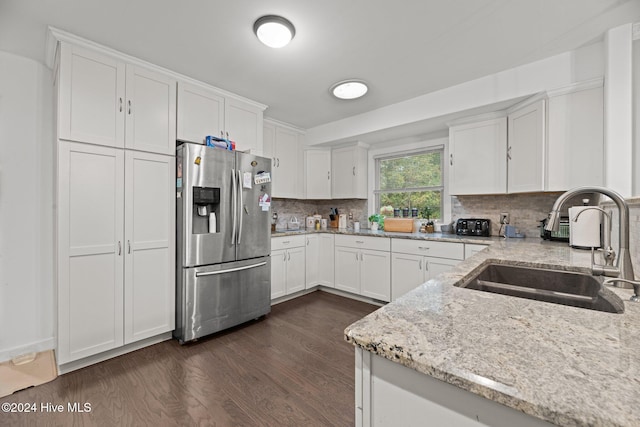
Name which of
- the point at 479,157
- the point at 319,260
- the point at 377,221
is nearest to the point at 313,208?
the point at 319,260

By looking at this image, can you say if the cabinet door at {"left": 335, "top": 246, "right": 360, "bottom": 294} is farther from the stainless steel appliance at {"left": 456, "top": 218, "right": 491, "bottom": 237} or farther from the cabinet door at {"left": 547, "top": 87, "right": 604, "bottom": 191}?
the cabinet door at {"left": 547, "top": 87, "right": 604, "bottom": 191}

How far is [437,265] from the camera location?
9.16ft

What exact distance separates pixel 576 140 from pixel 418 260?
1.71 m

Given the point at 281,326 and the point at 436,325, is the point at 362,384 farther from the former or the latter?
the point at 281,326

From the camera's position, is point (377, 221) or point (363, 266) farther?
point (377, 221)

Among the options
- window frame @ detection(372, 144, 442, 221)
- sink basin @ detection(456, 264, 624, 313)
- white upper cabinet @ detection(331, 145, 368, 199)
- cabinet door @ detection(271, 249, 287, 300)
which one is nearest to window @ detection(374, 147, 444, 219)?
window frame @ detection(372, 144, 442, 221)

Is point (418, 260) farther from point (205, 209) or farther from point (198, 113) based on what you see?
point (198, 113)

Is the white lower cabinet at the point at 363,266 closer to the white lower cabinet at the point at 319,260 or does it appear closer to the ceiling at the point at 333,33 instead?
the white lower cabinet at the point at 319,260

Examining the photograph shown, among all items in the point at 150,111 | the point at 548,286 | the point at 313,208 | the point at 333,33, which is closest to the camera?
the point at 548,286

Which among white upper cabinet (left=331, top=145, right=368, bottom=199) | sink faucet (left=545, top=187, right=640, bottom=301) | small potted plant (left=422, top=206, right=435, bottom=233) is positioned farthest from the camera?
white upper cabinet (left=331, top=145, right=368, bottom=199)

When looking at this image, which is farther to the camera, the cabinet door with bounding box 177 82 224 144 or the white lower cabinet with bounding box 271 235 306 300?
the white lower cabinet with bounding box 271 235 306 300

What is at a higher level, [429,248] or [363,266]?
[429,248]

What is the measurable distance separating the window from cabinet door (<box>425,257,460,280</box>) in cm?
92

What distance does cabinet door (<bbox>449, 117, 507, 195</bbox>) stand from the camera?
2.72 meters
